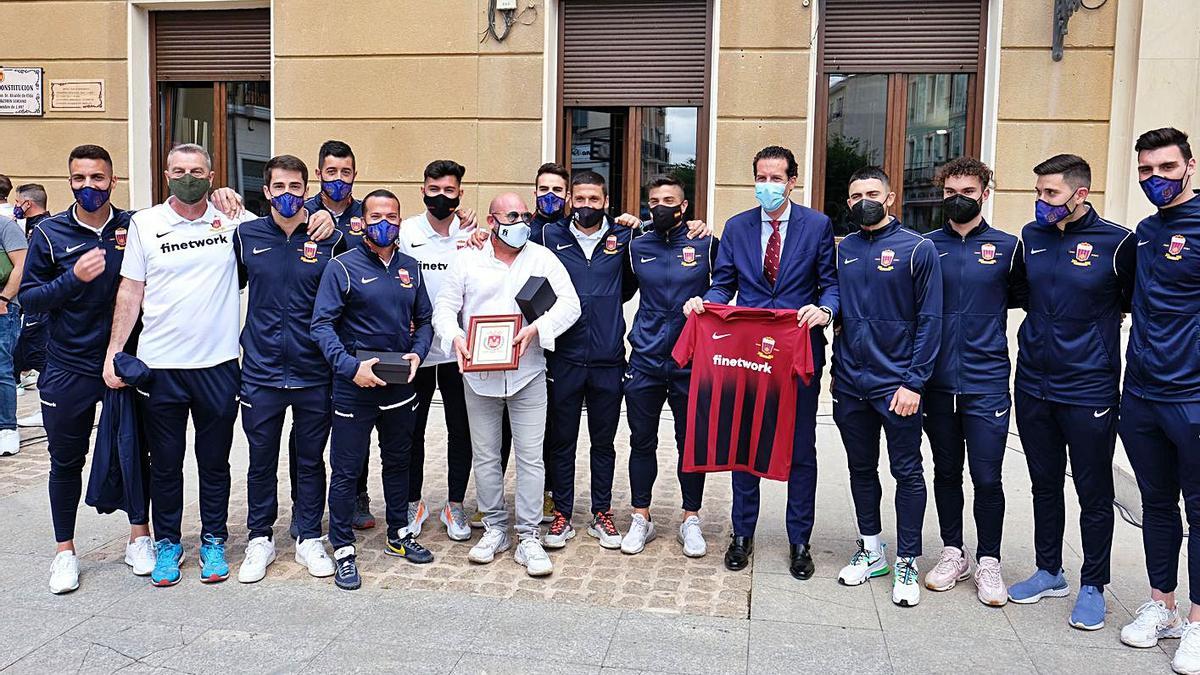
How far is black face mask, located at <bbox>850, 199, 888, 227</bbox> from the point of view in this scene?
4754 mm

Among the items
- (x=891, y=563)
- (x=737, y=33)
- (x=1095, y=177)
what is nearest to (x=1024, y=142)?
(x=1095, y=177)

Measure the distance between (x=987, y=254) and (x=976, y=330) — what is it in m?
0.37

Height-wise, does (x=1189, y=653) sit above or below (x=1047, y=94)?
below

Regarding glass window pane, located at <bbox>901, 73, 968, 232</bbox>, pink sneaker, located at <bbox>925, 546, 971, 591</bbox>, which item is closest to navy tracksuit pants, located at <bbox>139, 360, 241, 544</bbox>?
pink sneaker, located at <bbox>925, 546, 971, 591</bbox>

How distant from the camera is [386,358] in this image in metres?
4.82

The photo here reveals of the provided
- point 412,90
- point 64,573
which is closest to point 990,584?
point 64,573

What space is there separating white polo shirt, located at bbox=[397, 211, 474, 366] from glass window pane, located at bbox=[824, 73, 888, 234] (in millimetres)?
4872

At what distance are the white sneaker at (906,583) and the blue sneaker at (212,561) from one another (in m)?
3.37

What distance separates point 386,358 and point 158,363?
1.12m

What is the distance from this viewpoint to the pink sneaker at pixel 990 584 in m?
4.73

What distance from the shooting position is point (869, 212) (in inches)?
187

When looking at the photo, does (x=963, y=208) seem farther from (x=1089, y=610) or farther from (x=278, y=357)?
(x=278, y=357)

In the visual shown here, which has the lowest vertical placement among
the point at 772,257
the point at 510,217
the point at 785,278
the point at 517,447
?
the point at 517,447

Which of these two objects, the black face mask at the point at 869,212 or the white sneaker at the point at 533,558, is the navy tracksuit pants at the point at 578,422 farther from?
the black face mask at the point at 869,212
